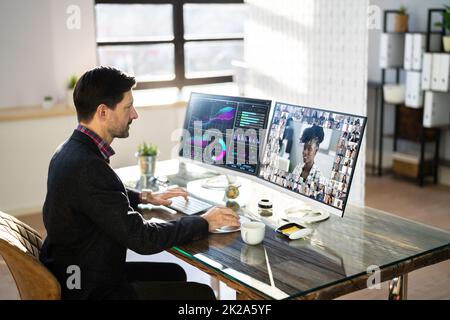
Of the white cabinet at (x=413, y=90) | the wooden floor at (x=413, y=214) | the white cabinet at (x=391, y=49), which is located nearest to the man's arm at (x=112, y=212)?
the wooden floor at (x=413, y=214)

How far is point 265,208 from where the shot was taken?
242cm

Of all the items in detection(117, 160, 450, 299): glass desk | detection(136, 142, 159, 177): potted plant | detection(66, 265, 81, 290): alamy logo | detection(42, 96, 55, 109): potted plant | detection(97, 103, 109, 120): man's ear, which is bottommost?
detection(66, 265, 81, 290): alamy logo

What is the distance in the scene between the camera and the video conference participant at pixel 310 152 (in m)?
2.20

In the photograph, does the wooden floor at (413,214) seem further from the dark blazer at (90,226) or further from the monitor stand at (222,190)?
the dark blazer at (90,226)

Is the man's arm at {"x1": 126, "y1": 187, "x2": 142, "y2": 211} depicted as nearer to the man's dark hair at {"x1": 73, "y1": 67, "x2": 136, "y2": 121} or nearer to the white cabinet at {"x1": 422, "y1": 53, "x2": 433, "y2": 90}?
the man's dark hair at {"x1": 73, "y1": 67, "x2": 136, "y2": 121}

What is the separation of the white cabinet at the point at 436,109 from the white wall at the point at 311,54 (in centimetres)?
156

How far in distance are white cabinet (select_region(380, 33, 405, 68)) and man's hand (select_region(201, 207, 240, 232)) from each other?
397cm

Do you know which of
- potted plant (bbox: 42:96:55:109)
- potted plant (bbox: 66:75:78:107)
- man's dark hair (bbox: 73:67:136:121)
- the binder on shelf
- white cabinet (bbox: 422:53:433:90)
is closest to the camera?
man's dark hair (bbox: 73:67:136:121)

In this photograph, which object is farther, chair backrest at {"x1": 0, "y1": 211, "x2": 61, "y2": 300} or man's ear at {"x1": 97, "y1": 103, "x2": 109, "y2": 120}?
man's ear at {"x1": 97, "y1": 103, "x2": 109, "y2": 120}

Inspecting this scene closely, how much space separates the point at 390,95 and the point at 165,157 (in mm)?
2192

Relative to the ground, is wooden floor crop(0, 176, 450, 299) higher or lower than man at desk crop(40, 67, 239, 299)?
lower

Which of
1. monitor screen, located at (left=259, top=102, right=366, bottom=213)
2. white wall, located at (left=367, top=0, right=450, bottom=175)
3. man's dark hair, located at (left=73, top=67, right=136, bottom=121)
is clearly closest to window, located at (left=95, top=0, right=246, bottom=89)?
white wall, located at (left=367, top=0, right=450, bottom=175)

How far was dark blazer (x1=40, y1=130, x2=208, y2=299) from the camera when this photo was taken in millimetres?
1895
